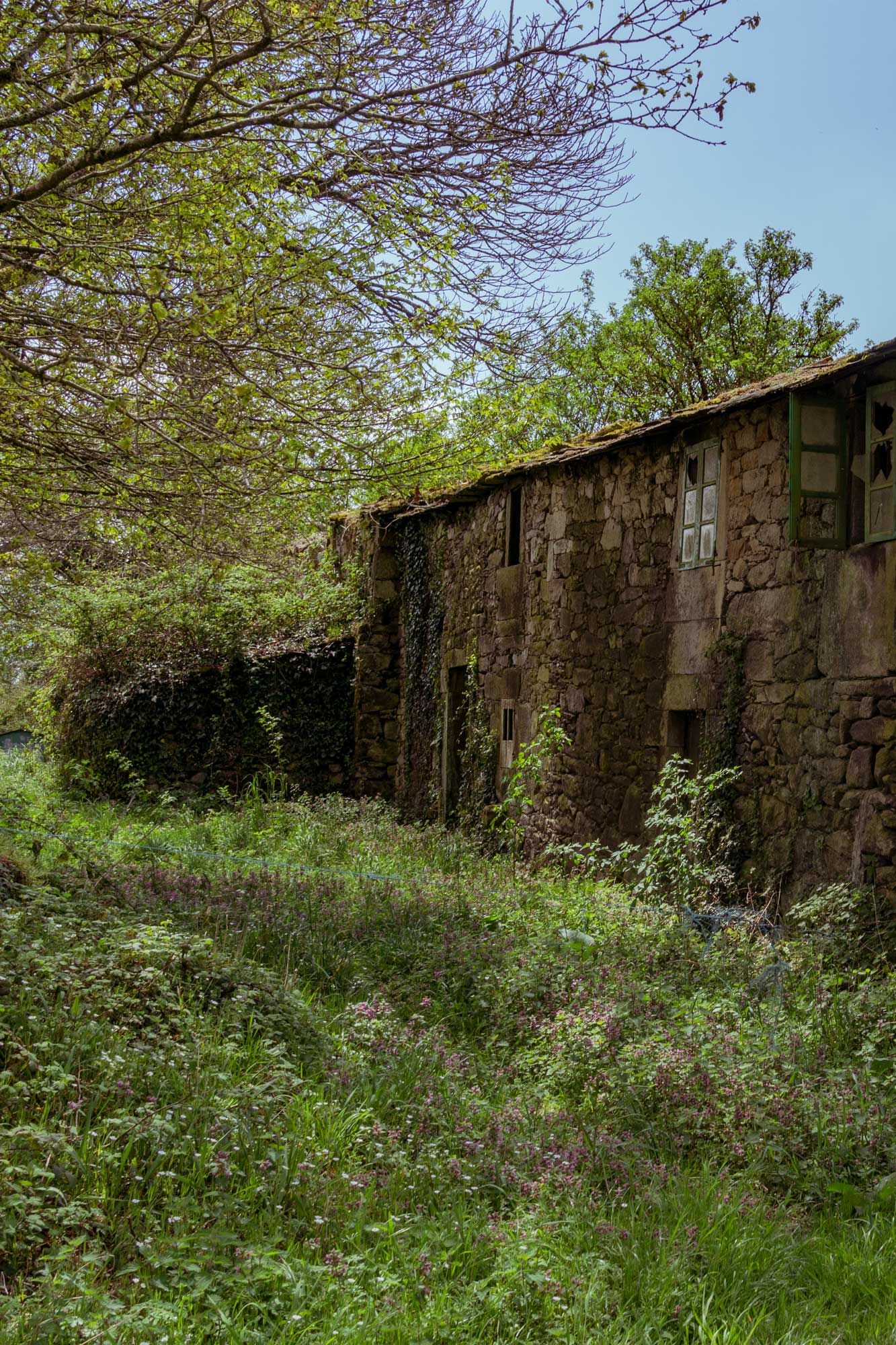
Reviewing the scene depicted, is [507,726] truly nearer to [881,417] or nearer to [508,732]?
[508,732]

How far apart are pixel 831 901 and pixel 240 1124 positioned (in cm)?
441

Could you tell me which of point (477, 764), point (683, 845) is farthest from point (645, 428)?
point (477, 764)

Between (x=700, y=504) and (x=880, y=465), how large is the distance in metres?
1.87

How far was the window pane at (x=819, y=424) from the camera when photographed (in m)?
7.51

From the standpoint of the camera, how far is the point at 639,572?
9.82 meters

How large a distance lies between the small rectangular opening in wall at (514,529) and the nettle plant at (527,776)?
2.03m

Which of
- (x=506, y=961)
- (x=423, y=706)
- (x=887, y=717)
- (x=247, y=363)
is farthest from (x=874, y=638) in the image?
(x=423, y=706)

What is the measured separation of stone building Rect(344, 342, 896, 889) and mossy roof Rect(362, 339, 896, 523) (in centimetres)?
4

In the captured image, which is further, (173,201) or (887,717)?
(887,717)

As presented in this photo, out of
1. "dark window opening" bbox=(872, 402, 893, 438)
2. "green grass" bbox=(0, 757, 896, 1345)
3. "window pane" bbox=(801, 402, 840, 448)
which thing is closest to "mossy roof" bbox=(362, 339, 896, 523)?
"window pane" bbox=(801, 402, 840, 448)

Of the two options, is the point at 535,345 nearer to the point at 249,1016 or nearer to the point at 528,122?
the point at 528,122

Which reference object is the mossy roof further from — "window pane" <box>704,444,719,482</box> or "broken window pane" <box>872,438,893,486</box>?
"broken window pane" <box>872,438,893,486</box>

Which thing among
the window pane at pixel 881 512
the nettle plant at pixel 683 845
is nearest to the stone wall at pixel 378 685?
the nettle plant at pixel 683 845

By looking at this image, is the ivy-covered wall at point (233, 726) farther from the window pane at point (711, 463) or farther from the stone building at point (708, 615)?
the window pane at point (711, 463)
